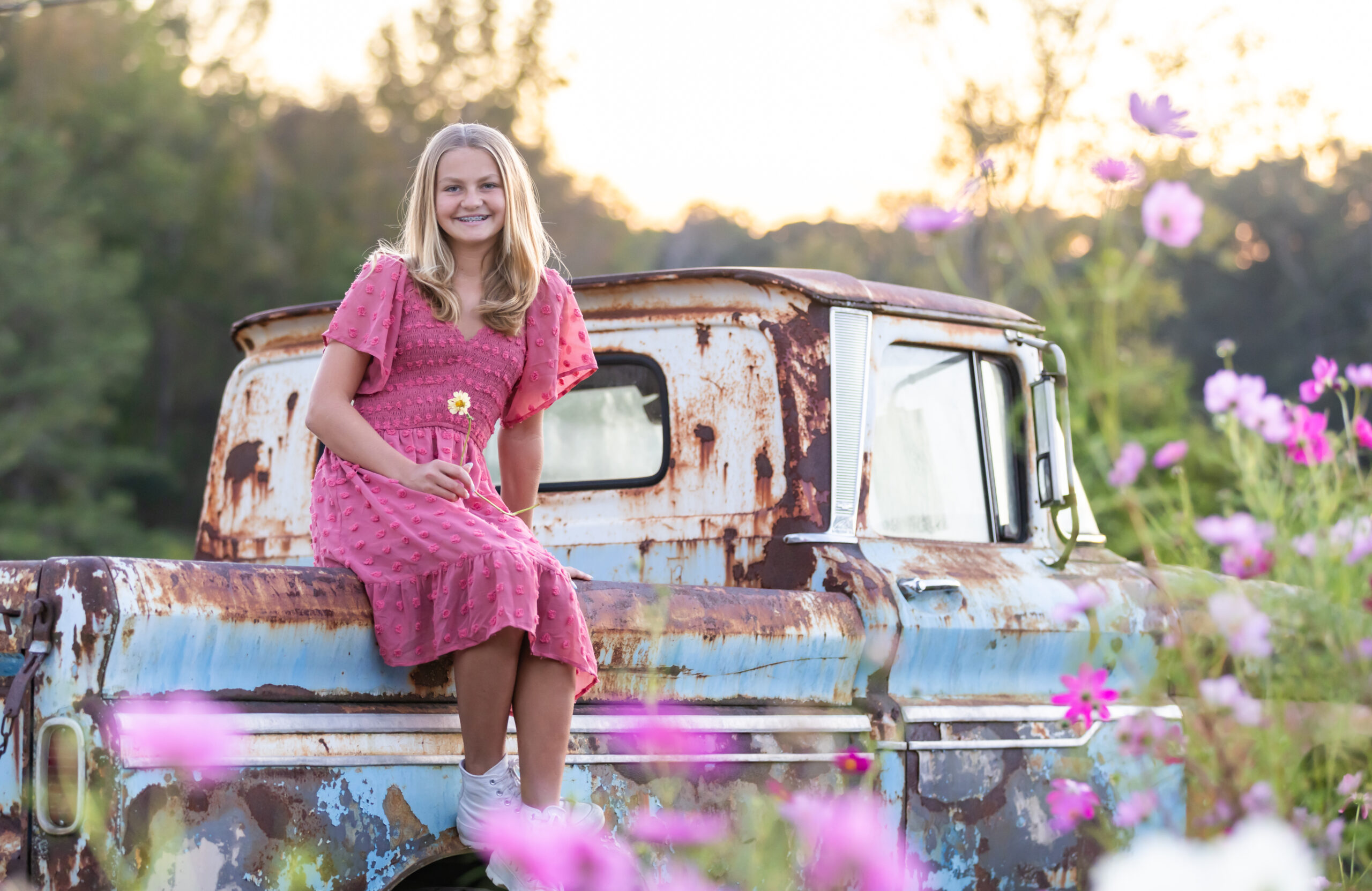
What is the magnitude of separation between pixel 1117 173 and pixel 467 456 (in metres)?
1.40

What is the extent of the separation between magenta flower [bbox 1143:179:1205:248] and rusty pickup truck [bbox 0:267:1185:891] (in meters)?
0.56

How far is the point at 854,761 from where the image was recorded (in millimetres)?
2662

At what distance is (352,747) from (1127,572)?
2355 millimetres

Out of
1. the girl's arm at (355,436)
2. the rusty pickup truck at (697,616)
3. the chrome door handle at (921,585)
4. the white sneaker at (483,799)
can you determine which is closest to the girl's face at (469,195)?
the girl's arm at (355,436)

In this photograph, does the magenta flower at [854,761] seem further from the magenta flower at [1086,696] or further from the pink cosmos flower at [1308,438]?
the pink cosmos flower at [1308,438]

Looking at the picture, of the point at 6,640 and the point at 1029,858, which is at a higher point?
the point at 6,640

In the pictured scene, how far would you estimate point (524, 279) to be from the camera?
9.37 ft

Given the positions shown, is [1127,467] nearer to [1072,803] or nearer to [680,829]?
[1072,803]

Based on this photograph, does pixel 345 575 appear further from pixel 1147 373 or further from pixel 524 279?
pixel 1147 373

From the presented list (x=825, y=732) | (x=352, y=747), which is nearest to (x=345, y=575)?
(x=352, y=747)

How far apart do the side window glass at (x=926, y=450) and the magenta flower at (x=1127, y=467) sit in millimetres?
1397

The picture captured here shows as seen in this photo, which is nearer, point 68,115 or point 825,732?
point 825,732

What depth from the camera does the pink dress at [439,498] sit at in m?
2.36

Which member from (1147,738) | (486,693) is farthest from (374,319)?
(1147,738)
